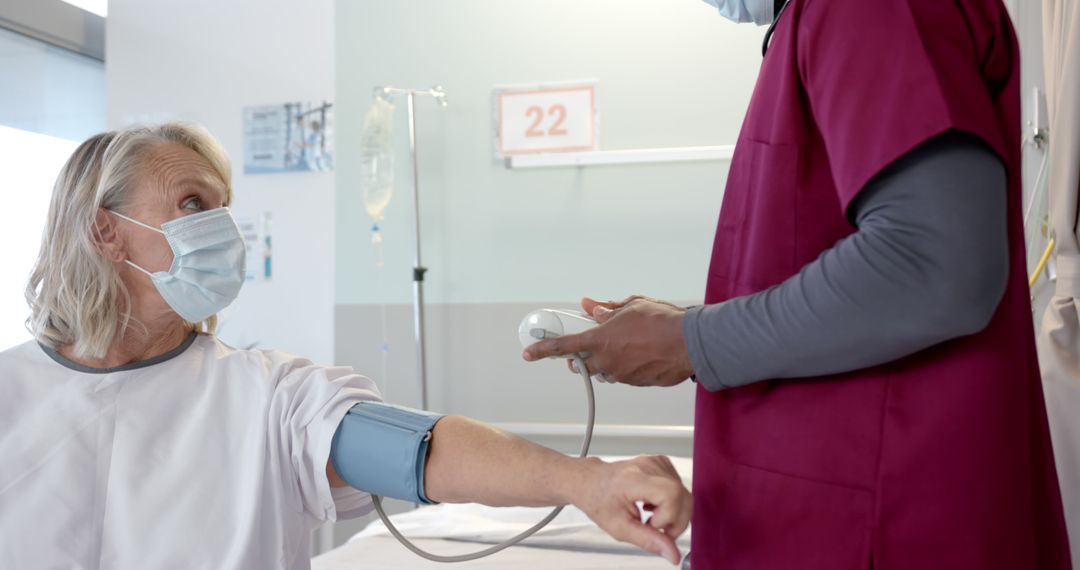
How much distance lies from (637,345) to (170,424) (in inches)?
32.4

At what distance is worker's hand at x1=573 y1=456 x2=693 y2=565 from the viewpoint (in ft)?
2.99

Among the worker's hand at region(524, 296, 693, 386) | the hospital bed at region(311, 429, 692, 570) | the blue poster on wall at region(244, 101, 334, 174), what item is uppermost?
the blue poster on wall at region(244, 101, 334, 174)

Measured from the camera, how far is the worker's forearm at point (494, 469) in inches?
42.7

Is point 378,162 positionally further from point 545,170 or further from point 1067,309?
point 1067,309

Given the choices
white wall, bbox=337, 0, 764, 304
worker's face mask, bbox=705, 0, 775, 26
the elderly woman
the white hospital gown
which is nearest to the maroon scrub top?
worker's face mask, bbox=705, 0, 775, 26

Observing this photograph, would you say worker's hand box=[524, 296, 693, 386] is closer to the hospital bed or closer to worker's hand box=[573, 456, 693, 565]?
worker's hand box=[573, 456, 693, 565]

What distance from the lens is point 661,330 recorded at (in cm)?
89

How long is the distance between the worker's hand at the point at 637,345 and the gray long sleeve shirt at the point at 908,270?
112 millimetres

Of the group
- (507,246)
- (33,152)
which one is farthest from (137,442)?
(33,152)

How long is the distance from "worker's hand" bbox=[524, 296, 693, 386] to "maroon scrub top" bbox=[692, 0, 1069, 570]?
0.08 meters

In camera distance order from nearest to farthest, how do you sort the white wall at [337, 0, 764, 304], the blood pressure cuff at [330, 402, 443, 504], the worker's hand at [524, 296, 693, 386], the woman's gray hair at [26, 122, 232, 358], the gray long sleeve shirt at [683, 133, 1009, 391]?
the gray long sleeve shirt at [683, 133, 1009, 391] → the worker's hand at [524, 296, 693, 386] → the blood pressure cuff at [330, 402, 443, 504] → the woman's gray hair at [26, 122, 232, 358] → the white wall at [337, 0, 764, 304]

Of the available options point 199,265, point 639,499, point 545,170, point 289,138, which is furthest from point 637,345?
point 289,138

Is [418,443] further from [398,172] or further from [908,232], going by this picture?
[398,172]

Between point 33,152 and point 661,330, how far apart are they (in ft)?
10.7
